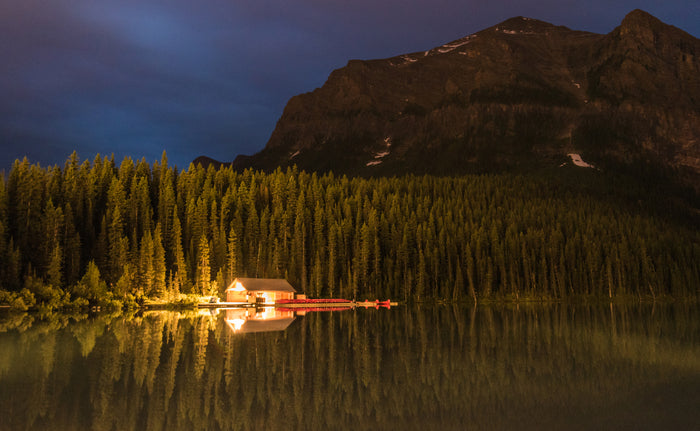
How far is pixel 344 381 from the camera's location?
26.0 metres

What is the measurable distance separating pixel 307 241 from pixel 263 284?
90.7 feet

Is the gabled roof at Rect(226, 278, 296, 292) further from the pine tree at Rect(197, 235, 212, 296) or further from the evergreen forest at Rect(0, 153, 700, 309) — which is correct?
the evergreen forest at Rect(0, 153, 700, 309)

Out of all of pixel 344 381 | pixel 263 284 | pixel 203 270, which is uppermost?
pixel 203 270

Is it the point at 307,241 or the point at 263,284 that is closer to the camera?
the point at 263,284

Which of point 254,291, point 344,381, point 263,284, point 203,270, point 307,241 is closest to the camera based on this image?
point 344,381

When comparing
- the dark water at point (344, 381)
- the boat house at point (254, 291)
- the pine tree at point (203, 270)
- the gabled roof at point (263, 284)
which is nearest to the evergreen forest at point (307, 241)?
the pine tree at point (203, 270)

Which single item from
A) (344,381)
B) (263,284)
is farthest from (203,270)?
(344,381)

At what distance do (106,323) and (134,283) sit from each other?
41.8 metres

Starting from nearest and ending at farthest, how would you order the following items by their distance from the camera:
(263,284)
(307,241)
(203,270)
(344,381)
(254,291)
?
(344,381) → (254,291) → (263,284) → (203,270) → (307,241)

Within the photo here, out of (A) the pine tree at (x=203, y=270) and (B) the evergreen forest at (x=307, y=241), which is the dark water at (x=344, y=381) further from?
(A) the pine tree at (x=203, y=270)

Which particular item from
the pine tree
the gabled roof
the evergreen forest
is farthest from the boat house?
the evergreen forest

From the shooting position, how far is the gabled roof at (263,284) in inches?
3915

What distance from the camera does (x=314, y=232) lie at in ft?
420

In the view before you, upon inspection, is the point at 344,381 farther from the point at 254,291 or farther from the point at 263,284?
the point at 263,284
